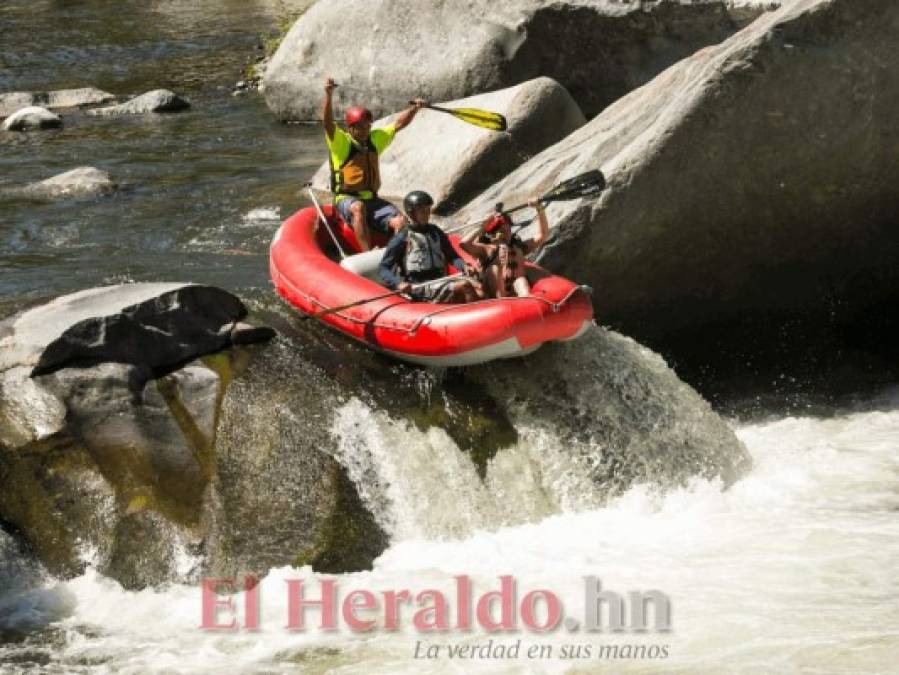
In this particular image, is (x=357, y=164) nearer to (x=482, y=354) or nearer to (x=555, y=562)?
(x=482, y=354)

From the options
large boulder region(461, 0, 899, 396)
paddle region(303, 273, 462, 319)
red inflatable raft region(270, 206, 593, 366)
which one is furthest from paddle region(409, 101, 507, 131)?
paddle region(303, 273, 462, 319)

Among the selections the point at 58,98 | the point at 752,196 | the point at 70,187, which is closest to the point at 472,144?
the point at 752,196

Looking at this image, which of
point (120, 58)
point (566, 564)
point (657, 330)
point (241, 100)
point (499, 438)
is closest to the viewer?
point (566, 564)

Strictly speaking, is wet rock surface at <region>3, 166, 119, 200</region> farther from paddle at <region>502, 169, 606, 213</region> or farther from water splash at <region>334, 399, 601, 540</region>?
water splash at <region>334, 399, 601, 540</region>

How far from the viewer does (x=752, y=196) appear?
30.8 feet

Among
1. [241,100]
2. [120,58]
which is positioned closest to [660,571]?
[241,100]

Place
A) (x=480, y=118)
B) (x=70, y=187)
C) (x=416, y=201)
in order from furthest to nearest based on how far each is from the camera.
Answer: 1. (x=70, y=187)
2. (x=480, y=118)
3. (x=416, y=201)

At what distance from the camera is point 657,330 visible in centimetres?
959

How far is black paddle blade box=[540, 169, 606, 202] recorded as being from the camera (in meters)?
8.71

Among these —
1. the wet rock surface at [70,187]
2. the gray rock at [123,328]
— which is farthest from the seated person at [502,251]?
the wet rock surface at [70,187]

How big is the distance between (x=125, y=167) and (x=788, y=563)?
9510 millimetres

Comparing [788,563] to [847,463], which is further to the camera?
[847,463]

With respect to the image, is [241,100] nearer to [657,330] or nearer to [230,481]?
[657,330]

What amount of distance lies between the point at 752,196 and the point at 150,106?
32.5 feet
